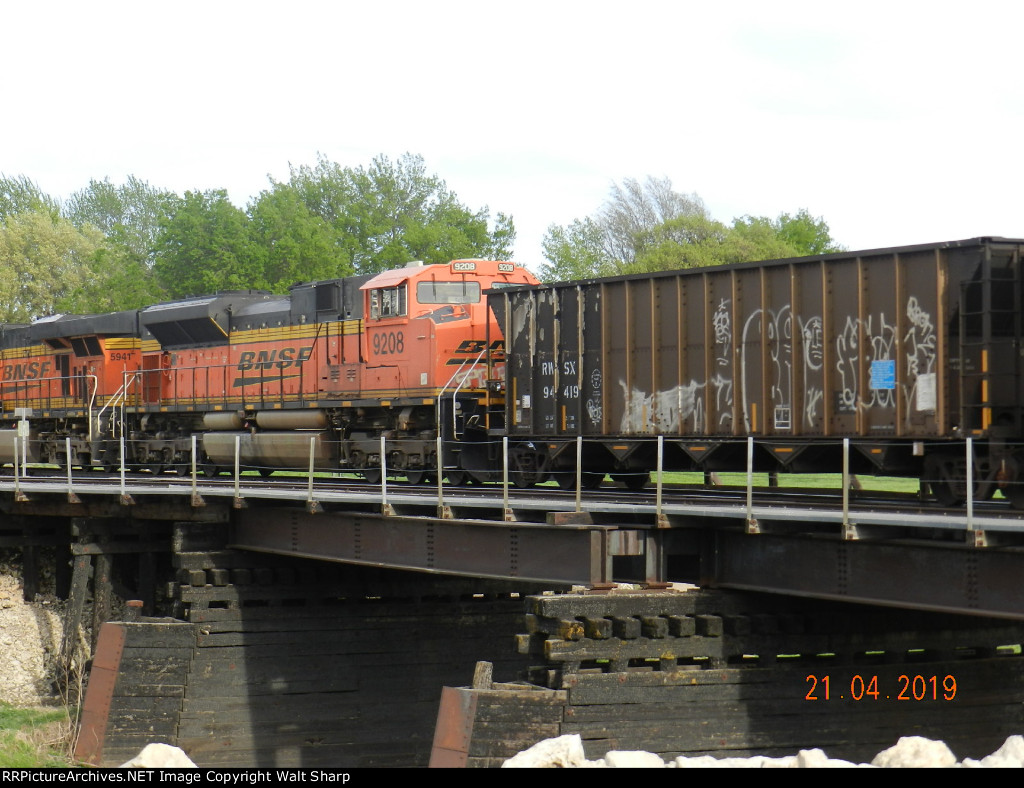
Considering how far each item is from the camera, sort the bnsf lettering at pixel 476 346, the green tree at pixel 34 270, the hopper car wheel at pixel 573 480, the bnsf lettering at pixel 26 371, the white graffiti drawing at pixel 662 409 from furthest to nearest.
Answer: the green tree at pixel 34 270 < the bnsf lettering at pixel 26 371 < the bnsf lettering at pixel 476 346 < the hopper car wheel at pixel 573 480 < the white graffiti drawing at pixel 662 409

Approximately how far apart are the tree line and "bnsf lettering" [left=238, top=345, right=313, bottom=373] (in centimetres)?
2519

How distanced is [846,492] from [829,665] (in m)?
3.03

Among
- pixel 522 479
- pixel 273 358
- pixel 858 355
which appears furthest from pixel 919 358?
pixel 273 358

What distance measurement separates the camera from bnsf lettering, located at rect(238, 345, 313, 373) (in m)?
24.8

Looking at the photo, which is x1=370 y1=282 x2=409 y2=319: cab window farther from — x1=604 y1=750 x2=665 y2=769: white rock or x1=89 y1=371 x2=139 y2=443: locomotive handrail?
x1=604 y1=750 x2=665 y2=769: white rock

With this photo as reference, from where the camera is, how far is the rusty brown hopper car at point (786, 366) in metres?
15.2

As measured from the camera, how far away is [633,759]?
13023 mm

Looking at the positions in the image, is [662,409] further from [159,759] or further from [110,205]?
[110,205]

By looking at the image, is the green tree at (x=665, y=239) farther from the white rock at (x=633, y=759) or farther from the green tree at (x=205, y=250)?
the white rock at (x=633, y=759)

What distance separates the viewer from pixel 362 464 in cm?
2261

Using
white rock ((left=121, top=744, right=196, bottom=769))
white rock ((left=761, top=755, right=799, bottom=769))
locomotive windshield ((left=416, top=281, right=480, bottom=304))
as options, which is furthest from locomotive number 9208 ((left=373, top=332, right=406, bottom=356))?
white rock ((left=761, top=755, right=799, bottom=769))

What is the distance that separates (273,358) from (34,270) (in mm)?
46035

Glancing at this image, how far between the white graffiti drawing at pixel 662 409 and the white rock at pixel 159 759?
7.52 m

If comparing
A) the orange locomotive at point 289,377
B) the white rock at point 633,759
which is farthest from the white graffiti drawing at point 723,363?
the white rock at point 633,759
